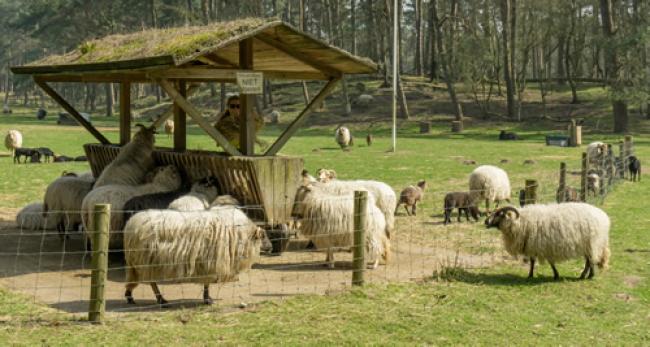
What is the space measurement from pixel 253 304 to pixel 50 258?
4.30 m

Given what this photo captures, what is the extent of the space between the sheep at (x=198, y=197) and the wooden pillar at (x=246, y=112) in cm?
70

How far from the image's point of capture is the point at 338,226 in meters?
10.6

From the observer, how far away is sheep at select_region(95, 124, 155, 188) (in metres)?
11.7

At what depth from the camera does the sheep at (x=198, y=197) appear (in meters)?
10.2

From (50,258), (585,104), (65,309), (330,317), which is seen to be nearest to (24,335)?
(65,309)

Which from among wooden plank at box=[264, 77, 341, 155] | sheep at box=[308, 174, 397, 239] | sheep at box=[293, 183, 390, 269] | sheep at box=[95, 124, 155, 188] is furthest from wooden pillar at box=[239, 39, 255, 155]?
sheep at box=[95, 124, 155, 188]

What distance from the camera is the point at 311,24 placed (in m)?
81.8

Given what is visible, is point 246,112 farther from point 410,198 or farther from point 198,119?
point 410,198

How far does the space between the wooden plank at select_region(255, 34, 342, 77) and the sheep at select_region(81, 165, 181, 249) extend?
8.16 ft

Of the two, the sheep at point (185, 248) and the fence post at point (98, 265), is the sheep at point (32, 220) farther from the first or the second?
the fence post at point (98, 265)

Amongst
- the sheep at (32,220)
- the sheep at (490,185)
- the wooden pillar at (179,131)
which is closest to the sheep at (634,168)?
the sheep at (490,185)

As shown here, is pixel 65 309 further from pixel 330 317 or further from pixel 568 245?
pixel 568 245

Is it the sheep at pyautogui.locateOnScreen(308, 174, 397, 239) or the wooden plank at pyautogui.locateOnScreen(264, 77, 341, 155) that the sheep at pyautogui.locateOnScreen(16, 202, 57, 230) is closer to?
the wooden plank at pyautogui.locateOnScreen(264, 77, 341, 155)

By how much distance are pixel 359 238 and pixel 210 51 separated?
326cm
